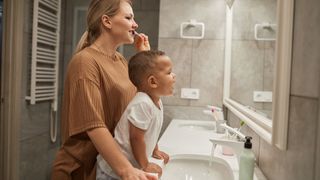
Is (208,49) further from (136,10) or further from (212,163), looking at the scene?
(212,163)

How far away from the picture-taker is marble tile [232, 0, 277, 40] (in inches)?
42.8

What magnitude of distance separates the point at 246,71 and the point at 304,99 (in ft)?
3.68

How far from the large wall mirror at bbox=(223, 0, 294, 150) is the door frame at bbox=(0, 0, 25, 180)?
1.74 metres

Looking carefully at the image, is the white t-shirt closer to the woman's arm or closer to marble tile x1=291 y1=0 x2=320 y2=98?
the woman's arm

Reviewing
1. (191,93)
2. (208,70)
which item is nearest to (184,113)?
(191,93)

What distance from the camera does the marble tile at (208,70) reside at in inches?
102

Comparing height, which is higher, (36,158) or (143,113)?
(143,113)

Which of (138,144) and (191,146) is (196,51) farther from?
(138,144)

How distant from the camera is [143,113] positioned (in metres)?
0.83

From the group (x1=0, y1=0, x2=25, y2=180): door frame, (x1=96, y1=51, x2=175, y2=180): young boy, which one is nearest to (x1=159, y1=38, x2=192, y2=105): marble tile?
(x1=0, y1=0, x2=25, y2=180): door frame

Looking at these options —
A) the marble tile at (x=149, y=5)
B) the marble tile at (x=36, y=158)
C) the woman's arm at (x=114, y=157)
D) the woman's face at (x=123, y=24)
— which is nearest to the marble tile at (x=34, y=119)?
the marble tile at (x=36, y=158)

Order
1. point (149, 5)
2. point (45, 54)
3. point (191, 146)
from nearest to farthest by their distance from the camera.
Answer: point (191, 146) → point (45, 54) → point (149, 5)

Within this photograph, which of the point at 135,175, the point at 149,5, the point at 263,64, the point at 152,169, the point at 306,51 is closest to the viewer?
the point at 306,51

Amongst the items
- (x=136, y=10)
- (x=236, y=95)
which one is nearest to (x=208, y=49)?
(x=236, y=95)
